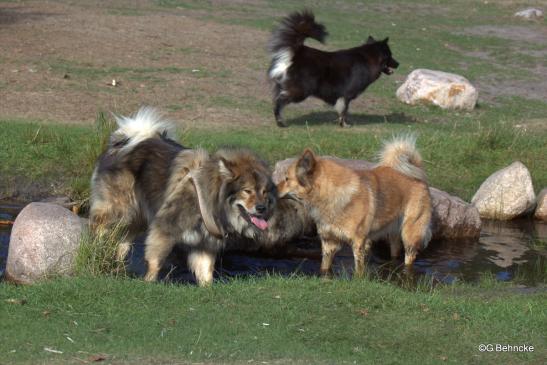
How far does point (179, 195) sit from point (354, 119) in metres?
8.91

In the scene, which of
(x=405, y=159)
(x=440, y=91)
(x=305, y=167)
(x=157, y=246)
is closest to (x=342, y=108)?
(x=440, y=91)

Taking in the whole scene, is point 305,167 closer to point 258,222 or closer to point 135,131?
point 258,222

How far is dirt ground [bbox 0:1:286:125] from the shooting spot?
16188 mm

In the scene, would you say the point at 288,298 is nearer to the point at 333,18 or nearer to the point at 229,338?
the point at 229,338

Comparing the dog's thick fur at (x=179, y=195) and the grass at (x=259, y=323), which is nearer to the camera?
the grass at (x=259, y=323)

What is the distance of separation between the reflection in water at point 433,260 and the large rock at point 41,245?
0.66 m

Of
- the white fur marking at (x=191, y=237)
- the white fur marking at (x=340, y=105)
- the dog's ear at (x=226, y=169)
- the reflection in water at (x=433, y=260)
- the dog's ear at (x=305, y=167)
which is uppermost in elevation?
the dog's ear at (x=226, y=169)

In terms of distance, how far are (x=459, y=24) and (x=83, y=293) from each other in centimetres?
2391

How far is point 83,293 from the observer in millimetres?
7480

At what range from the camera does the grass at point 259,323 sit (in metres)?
6.48

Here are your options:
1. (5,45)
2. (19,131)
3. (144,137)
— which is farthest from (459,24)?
(144,137)

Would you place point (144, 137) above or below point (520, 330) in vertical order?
above

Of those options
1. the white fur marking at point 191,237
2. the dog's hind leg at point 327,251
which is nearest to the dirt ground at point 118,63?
the dog's hind leg at point 327,251

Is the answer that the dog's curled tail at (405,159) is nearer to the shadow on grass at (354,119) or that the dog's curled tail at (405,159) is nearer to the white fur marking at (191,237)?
the white fur marking at (191,237)
